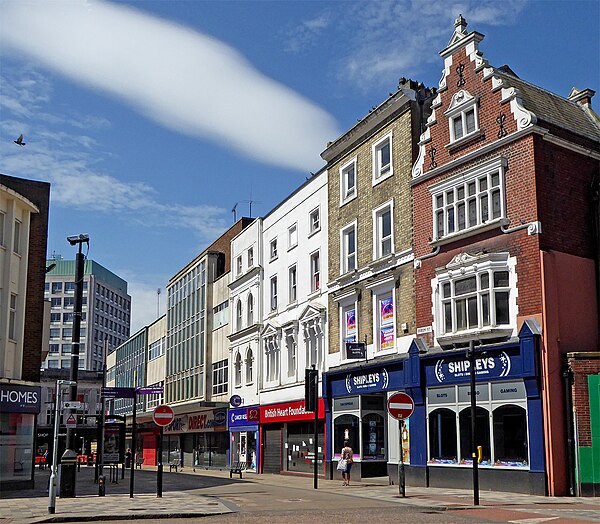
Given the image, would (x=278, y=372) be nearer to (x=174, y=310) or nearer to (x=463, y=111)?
(x=463, y=111)

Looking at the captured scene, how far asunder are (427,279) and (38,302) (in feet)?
51.9

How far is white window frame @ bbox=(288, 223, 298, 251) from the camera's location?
4097 centimetres

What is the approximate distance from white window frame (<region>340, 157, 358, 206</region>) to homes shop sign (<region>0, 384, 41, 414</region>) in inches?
599

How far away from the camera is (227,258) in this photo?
55.3m

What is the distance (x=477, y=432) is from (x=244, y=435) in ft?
75.6

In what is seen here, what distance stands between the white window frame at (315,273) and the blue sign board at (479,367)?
36.5ft

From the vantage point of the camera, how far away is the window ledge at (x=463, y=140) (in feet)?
86.8

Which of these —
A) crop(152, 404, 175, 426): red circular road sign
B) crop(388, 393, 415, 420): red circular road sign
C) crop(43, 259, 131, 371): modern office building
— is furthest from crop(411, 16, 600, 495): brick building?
crop(43, 259, 131, 371): modern office building

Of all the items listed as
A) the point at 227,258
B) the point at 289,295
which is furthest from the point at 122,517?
the point at 227,258

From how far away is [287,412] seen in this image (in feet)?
129

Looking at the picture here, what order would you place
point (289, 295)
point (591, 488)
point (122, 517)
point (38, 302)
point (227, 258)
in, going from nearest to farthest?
point (122, 517), point (591, 488), point (38, 302), point (289, 295), point (227, 258)

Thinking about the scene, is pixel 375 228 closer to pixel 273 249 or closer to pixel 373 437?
Result: pixel 373 437

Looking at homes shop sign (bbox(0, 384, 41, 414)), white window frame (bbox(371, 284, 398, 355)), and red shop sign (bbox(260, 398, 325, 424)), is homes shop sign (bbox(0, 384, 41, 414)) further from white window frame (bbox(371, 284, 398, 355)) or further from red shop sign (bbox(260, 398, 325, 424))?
white window frame (bbox(371, 284, 398, 355))

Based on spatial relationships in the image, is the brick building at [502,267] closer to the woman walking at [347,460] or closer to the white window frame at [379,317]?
the white window frame at [379,317]
